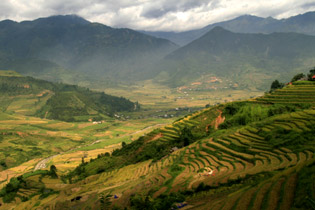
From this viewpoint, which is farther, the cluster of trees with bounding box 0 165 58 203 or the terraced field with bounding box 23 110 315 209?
the cluster of trees with bounding box 0 165 58 203

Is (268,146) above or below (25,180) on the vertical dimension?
above

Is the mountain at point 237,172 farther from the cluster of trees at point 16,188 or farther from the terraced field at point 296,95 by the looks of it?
the cluster of trees at point 16,188

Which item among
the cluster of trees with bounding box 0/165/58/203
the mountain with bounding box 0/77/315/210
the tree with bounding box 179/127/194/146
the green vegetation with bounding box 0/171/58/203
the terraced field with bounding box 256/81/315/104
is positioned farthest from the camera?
the green vegetation with bounding box 0/171/58/203

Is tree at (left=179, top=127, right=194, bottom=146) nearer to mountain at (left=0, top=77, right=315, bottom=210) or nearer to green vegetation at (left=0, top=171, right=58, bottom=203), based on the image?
mountain at (left=0, top=77, right=315, bottom=210)

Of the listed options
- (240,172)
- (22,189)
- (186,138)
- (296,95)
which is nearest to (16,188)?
(22,189)

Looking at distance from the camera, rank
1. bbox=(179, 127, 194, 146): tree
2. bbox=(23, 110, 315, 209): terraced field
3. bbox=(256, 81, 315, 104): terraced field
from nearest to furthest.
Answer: bbox=(23, 110, 315, 209): terraced field, bbox=(179, 127, 194, 146): tree, bbox=(256, 81, 315, 104): terraced field

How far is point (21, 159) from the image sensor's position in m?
103

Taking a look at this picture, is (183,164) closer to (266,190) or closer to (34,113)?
(266,190)

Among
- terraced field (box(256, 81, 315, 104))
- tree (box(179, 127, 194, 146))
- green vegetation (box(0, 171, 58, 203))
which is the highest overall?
terraced field (box(256, 81, 315, 104))

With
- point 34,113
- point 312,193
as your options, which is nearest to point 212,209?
point 312,193

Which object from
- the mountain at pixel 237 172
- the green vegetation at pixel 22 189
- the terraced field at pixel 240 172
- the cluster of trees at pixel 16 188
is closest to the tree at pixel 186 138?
the mountain at pixel 237 172

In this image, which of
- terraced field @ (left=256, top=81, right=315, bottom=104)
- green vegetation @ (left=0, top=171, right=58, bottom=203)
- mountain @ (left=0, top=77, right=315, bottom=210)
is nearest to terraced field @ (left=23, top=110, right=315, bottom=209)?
mountain @ (left=0, top=77, right=315, bottom=210)

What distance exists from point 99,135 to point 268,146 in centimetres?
12416

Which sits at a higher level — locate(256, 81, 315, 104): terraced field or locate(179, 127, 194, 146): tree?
locate(256, 81, 315, 104): terraced field
